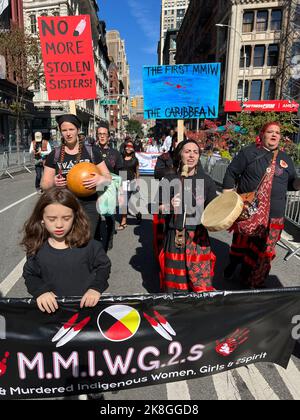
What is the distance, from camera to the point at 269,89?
32.7 meters

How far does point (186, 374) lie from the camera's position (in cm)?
217

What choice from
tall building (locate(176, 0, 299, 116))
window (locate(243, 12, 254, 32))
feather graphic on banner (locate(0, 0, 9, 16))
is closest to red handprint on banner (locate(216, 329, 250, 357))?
tall building (locate(176, 0, 299, 116))

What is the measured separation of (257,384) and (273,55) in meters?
36.2

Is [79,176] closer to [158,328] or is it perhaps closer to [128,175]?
[158,328]

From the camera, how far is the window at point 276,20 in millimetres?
31092

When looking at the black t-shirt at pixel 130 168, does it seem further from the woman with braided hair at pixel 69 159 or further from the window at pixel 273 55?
the window at pixel 273 55

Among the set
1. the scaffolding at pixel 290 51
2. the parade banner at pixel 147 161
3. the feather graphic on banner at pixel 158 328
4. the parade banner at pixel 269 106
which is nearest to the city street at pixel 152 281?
the feather graphic on banner at pixel 158 328

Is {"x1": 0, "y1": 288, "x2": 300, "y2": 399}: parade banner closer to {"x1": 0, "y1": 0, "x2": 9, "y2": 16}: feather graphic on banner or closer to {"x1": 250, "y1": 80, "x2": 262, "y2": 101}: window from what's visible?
{"x1": 250, "y1": 80, "x2": 262, "y2": 101}: window

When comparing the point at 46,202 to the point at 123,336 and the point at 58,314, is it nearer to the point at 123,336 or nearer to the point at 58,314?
the point at 58,314

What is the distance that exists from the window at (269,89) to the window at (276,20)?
4.95 metres

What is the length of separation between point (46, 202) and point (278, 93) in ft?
113

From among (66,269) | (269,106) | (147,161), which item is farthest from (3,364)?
(269,106)

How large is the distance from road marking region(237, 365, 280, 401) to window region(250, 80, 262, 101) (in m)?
35.0
